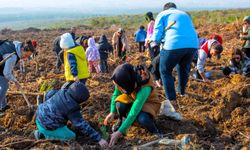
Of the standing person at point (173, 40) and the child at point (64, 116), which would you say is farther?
the standing person at point (173, 40)

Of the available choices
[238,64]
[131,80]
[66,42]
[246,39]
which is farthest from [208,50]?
[131,80]

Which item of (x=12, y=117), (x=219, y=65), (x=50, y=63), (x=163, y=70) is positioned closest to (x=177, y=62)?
(x=163, y=70)

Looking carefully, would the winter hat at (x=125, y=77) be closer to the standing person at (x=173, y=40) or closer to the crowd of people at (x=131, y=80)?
the crowd of people at (x=131, y=80)

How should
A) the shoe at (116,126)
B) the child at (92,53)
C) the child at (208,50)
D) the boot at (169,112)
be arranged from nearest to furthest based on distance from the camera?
the shoe at (116,126)
the boot at (169,112)
the child at (208,50)
the child at (92,53)

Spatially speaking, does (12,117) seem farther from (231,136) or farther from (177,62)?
(231,136)

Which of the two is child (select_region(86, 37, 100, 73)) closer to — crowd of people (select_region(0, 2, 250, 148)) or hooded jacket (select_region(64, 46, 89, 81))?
crowd of people (select_region(0, 2, 250, 148))

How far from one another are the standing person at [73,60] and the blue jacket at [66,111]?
157 centimetres

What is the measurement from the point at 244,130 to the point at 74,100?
2130 millimetres

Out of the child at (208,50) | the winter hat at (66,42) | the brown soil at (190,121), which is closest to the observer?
the brown soil at (190,121)

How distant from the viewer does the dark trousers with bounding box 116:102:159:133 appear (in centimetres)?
430

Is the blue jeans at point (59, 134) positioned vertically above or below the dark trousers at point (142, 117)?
below

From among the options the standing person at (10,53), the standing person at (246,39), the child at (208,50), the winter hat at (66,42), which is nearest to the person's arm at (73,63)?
the winter hat at (66,42)

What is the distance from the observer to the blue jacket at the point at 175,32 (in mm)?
5184

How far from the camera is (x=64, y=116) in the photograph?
4.22 m
